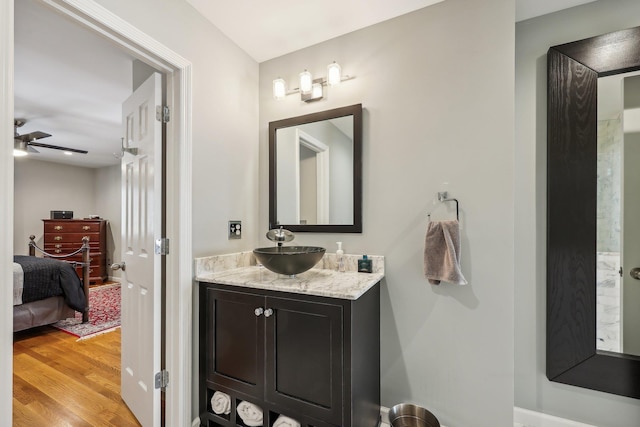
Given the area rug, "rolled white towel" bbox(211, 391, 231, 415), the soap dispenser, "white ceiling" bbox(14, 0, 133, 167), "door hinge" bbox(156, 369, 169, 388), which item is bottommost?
the area rug

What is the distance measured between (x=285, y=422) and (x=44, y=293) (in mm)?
3313

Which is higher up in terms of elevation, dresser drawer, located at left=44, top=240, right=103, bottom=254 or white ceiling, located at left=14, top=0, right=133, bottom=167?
white ceiling, located at left=14, top=0, right=133, bottom=167

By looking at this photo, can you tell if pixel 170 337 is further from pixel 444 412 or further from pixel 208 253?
pixel 444 412

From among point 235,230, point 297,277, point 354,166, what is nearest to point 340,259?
point 297,277

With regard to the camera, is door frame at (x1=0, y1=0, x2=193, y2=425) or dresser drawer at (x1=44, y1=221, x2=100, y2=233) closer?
door frame at (x1=0, y1=0, x2=193, y2=425)

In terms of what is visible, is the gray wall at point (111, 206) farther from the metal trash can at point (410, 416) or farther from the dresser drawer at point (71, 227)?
the metal trash can at point (410, 416)

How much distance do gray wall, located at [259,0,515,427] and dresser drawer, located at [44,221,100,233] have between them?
5.84 meters

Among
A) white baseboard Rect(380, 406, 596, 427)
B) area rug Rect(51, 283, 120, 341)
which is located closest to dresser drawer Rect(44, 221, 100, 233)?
area rug Rect(51, 283, 120, 341)

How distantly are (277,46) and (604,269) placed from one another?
8.02 feet

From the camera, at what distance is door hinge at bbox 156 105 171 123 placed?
5.33ft

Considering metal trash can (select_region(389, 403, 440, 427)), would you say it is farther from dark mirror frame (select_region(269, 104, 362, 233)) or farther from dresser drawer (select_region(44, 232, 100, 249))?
dresser drawer (select_region(44, 232, 100, 249))

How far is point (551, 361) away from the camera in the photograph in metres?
1.61

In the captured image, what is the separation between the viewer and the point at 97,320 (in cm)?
350

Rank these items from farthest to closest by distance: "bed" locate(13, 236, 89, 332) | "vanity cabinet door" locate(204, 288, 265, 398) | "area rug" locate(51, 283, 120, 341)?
"area rug" locate(51, 283, 120, 341), "bed" locate(13, 236, 89, 332), "vanity cabinet door" locate(204, 288, 265, 398)
